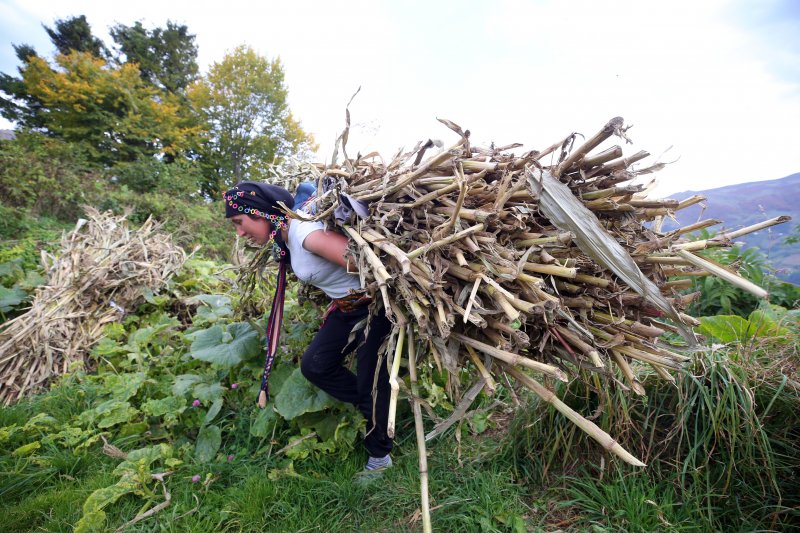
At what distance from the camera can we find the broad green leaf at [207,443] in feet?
8.60

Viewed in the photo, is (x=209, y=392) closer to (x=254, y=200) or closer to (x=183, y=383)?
(x=183, y=383)

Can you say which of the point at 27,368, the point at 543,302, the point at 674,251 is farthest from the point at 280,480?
the point at 27,368

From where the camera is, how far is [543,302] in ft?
4.82

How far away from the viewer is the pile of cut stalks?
156 cm

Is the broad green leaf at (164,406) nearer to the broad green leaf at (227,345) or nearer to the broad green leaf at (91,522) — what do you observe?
the broad green leaf at (227,345)

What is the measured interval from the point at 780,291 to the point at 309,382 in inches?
177

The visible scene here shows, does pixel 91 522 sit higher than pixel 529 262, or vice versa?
pixel 529 262

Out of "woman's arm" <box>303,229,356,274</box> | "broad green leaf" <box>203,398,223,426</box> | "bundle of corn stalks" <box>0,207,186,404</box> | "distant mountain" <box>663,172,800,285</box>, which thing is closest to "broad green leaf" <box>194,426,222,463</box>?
"broad green leaf" <box>203,398,223,426</box>

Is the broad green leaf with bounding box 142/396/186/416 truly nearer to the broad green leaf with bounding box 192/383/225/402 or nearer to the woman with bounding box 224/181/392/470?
the broad green leaf with bounding box 192/383/225/402

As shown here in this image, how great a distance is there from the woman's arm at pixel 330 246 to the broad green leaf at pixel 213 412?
5.15 ft

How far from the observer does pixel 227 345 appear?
288 centimetres

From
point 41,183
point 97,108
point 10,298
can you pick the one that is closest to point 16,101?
point 97,108

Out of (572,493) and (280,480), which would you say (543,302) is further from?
(280,480)

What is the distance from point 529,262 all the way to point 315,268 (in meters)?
1.07
